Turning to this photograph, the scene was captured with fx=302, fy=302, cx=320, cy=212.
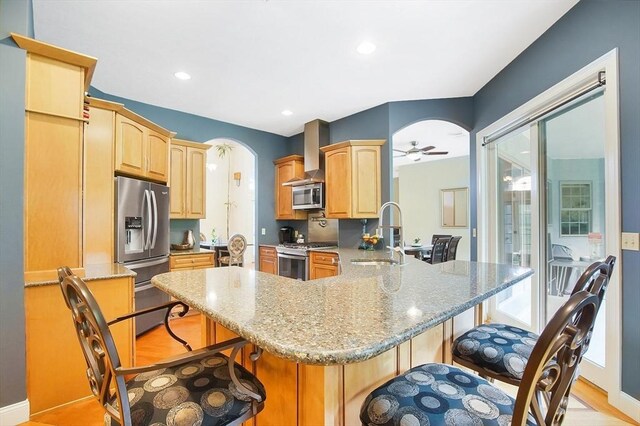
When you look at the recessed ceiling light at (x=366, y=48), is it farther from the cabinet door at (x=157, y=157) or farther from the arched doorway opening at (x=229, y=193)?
the arched doorway opening at (x=229, y=193)

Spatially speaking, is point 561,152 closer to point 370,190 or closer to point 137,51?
point 370,190

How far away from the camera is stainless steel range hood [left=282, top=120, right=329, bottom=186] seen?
4777 millimetres

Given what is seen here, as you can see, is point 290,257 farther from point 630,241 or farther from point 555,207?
point 630,241

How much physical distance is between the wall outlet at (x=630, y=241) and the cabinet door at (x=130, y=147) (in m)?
4.13

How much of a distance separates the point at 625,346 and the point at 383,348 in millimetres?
2227

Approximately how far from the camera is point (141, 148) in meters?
3.33

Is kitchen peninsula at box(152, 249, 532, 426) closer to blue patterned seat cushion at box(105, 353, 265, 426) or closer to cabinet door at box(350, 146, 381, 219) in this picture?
blue patterned seat cushion at box(105, 353, 265, 426)

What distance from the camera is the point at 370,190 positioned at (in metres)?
4.12

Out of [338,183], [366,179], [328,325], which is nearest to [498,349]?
[328,325]

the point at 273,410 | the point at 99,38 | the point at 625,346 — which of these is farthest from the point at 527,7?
the point at 99,38

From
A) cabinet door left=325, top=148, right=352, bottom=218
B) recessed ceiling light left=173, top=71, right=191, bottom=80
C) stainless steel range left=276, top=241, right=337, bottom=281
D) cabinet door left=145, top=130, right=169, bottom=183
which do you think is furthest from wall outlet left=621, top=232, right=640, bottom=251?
cabinet door left=145, top=130, right=169, bottom=183

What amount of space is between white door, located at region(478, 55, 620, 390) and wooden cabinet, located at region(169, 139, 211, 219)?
3734mm

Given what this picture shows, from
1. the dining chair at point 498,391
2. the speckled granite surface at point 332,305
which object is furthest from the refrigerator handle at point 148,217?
the dining chair at point 498,391

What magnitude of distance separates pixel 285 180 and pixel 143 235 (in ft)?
8.39
